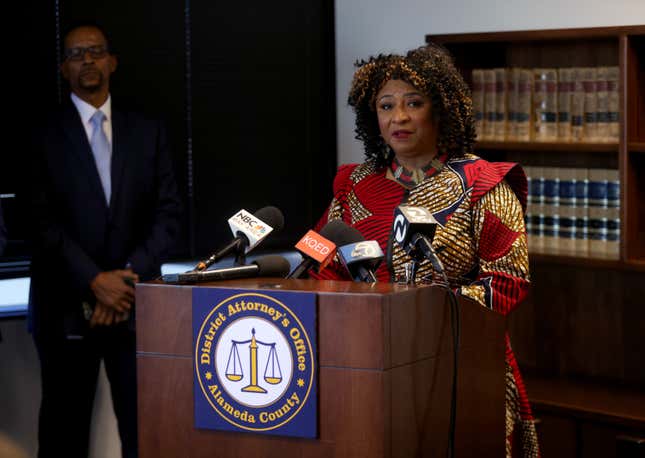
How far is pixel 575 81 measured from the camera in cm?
400

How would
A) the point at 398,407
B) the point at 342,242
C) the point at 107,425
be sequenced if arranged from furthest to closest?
the point at 107,425
the point at 342,242
the point at 398,407

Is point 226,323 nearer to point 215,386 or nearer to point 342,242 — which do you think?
point 215,386

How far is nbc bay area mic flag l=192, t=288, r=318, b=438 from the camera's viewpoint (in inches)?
70.1

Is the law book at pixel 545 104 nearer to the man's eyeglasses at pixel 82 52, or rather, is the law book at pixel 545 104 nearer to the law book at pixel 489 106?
the law book at pixel 489 106

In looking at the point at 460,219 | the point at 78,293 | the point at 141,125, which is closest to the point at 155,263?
the point at 78,293

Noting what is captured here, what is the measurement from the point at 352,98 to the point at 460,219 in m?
0.49

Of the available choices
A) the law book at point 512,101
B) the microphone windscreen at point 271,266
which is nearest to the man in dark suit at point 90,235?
the law book at point 512,101

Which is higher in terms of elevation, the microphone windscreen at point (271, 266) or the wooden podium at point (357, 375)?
the microphone windscreen at point (271, 266)

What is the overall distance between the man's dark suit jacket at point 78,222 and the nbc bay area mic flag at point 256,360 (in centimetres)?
170

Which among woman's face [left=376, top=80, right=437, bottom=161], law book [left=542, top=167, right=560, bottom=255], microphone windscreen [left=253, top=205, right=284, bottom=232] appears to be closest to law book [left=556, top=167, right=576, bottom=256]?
law book [left=542, top=167, right=560, bottom=255]

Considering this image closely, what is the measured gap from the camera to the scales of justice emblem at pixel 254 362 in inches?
70.5

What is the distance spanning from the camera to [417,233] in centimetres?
190

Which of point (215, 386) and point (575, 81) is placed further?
point (575, 81)

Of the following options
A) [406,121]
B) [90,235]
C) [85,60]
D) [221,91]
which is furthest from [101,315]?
[406,121]
